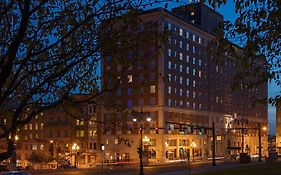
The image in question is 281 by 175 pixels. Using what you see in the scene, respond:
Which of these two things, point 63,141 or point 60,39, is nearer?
point 60,39

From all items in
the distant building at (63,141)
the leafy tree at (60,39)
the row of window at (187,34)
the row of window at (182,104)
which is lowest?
the distant building at (63,141)

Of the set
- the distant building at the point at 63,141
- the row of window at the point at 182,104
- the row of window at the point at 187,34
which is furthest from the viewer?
the distant building at the point at 63,141

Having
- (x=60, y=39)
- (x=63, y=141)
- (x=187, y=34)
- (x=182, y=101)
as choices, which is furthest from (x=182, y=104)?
(x=60, y=39)

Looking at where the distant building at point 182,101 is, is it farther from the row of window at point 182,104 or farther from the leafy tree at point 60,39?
the leafy tree at point 60,39

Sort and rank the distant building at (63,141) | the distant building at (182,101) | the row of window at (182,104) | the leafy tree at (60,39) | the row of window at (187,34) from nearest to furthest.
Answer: the leafy tree at (60,39) < the distant building at (182,101) < the row of window at (182,104) < the row of window at (187,34) < the distant building at (63,141)

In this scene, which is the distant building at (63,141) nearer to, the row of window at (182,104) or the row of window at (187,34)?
the row of window at (182,104)

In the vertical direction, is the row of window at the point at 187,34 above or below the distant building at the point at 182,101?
above

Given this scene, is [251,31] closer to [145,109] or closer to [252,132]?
[145,109]

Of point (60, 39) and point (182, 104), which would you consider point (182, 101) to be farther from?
point (60, 39)

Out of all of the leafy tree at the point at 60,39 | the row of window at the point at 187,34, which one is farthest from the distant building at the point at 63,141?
the leafy tree at the point at 60,39

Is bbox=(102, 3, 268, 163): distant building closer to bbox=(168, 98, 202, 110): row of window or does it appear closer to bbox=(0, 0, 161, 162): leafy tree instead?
bbox=(168, 98, 202, 110): row of window

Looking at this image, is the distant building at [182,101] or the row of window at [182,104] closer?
the distant building at [182,101]

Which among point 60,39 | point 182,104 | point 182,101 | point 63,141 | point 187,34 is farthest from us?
point 63,141

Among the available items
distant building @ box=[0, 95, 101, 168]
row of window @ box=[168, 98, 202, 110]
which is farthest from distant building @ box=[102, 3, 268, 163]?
distant building @ box=[0, 95, 101, 168]
